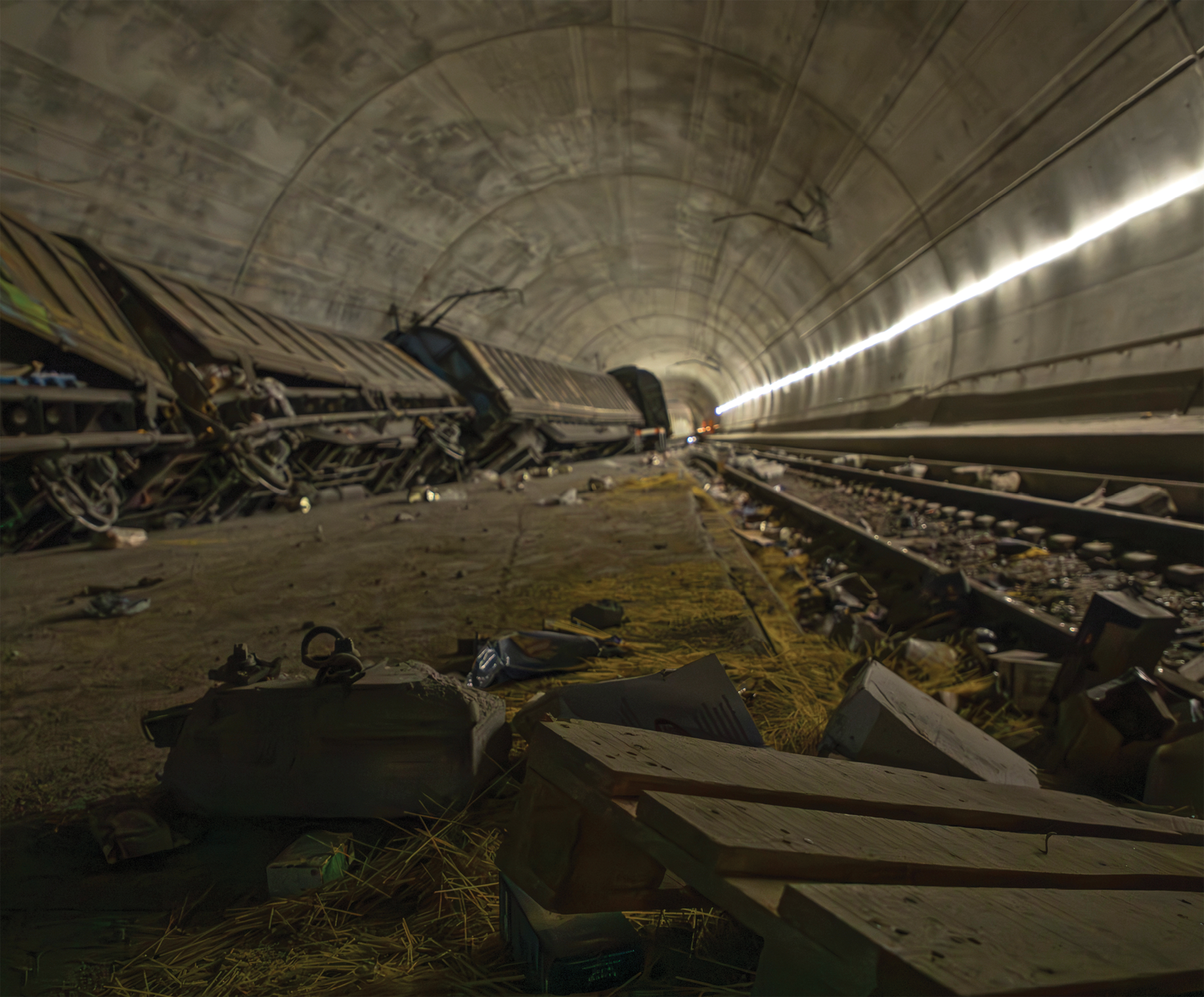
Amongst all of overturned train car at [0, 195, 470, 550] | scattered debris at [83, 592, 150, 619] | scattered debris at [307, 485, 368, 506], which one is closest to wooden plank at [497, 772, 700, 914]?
scattered debris at [83, 592, 150, 619]

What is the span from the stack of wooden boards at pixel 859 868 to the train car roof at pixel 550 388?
1219cm

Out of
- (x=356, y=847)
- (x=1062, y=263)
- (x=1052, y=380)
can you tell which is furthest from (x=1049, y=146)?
(x=356, y=847)

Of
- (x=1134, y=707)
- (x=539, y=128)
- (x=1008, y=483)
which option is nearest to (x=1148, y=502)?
(x=1008, y=483)

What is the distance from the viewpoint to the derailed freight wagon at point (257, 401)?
6699 mm

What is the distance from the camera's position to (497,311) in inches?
615

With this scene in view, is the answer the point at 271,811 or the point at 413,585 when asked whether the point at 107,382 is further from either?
the point at 271,811

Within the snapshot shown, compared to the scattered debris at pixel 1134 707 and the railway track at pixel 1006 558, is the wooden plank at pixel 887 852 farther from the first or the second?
the railway track at pixel 1006 558

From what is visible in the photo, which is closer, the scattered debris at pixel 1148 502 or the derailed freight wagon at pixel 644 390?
the scattered debris at pixel 1148 502

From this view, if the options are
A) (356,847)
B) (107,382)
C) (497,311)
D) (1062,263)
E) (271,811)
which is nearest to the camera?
(356,847)

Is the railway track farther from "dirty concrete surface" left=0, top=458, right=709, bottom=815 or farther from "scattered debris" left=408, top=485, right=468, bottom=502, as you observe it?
"scattered debris" left=408, top=485, right=468, bottom=502

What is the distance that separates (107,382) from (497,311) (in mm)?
10906

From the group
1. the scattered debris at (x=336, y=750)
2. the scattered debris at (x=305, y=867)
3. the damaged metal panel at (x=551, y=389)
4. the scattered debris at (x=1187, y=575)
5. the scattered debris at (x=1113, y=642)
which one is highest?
the damaged metal panel at (x=551, y=389)

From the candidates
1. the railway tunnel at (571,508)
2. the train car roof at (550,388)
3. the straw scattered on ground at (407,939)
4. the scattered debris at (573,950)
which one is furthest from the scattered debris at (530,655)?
the train car roof at (550,388)

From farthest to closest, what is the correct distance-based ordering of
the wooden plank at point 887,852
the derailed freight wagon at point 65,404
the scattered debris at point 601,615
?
the derailed freight wagon at point 65,404 < the scattered debris at point 601,615 < the wooden plank at point 887,852
